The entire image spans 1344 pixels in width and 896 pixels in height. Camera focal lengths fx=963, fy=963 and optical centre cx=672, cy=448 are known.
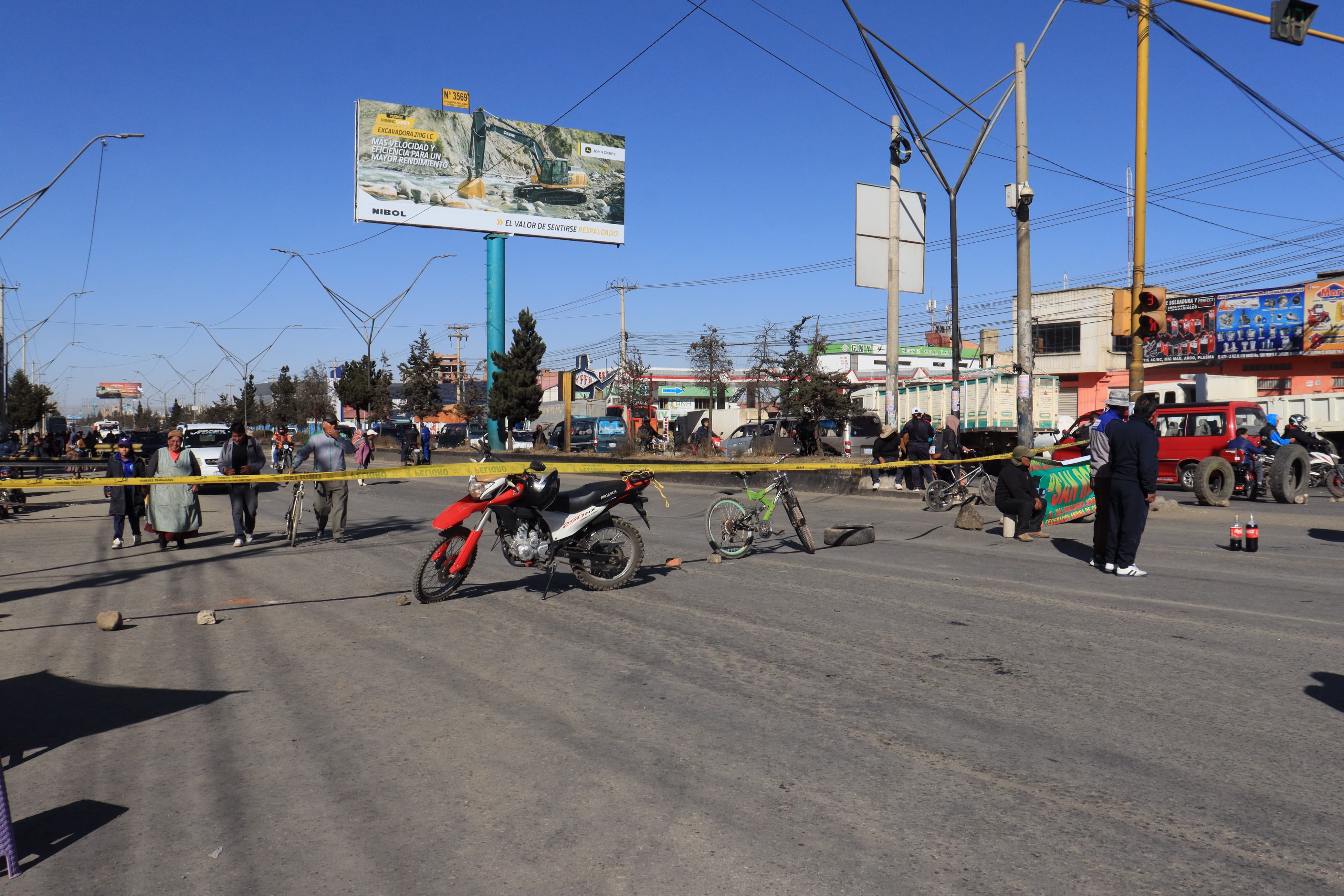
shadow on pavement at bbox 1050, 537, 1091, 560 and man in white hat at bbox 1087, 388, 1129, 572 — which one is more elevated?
man in white hat at bbox 1087, 388, 1129, 572

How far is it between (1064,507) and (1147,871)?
37.6 feet

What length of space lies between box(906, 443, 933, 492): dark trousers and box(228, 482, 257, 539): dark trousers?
480 inches

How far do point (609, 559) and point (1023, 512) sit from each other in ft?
21.8

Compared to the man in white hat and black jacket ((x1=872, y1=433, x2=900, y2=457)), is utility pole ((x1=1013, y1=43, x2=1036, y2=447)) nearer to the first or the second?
black jacket ((x1=872, y1=433, x2=900, y2=457))

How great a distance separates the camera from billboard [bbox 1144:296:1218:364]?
46.7m

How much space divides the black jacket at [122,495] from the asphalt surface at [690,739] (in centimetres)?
448

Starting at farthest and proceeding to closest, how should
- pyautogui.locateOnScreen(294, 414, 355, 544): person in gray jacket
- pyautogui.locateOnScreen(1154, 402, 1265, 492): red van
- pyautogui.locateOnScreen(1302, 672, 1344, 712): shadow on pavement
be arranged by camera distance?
pyautogui.locateOnScreen(1154, 402, 1265, 492): red van
pyautogui.locateOnScreen(294, 414, 355, 544): person in gray jacket
pyautogui.locateOnScreen(1302, 672, 1344, 712): shadow on pavement

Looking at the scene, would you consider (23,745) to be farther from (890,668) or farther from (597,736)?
(890,668)

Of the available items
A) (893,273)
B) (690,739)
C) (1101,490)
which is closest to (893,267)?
(893,273)

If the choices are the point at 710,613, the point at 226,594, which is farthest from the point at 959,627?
the point at 226,594

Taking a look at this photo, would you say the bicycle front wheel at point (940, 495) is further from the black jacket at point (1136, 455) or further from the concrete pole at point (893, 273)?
the black jacket at point (1136, 455)

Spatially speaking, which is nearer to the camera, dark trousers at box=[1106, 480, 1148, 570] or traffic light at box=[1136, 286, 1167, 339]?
dark trousers at box=[1106, 480, 1148, 570]

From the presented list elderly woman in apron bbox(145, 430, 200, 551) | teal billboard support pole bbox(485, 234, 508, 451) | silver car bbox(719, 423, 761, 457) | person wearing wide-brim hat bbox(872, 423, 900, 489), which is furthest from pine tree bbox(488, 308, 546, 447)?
elderly woman in apron bbox(145, 430, 200, 551)

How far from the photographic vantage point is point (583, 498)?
930cm
